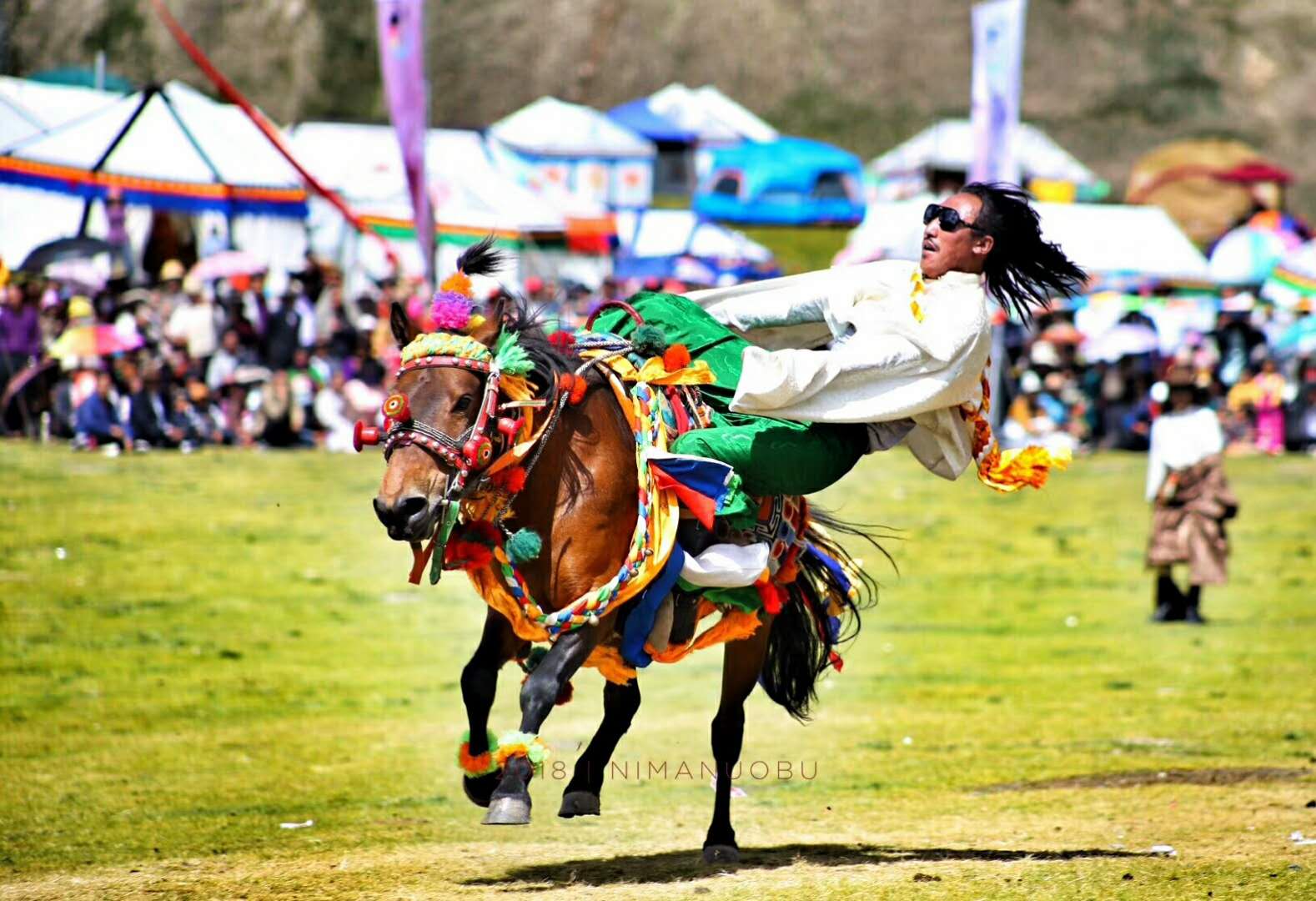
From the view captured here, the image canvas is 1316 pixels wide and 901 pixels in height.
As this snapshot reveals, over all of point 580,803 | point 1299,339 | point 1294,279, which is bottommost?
point 580,803

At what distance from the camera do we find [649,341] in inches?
261

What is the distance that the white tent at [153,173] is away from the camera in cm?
1869

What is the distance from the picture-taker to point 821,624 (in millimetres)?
7555

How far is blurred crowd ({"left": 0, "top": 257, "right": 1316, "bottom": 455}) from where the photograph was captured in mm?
17750

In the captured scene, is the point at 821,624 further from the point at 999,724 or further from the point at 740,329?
the point at 999,724

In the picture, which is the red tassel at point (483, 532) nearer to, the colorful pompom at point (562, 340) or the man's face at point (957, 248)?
the colorful pompom at point (562, 340)

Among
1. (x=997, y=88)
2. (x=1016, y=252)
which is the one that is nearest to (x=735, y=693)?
(x=1016, y=252)

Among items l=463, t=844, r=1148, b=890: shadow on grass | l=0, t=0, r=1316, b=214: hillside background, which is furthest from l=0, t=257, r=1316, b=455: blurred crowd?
l=0, t=0, r=1316, b=214: hillside background

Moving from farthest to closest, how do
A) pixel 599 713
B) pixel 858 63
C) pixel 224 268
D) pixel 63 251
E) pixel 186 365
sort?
pixel 858 63 < pixel 224 268 < pixel 63 251 < pixel 186 365 < pixel 599 713

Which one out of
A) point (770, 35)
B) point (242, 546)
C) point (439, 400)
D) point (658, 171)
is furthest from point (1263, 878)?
point (770, 35)

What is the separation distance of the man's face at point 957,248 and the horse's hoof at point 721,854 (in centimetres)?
219

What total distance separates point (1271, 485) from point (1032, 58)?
1118 inches

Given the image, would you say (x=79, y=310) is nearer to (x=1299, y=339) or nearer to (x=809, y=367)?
(x=809, y=367)

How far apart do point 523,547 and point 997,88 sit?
16.1 m
